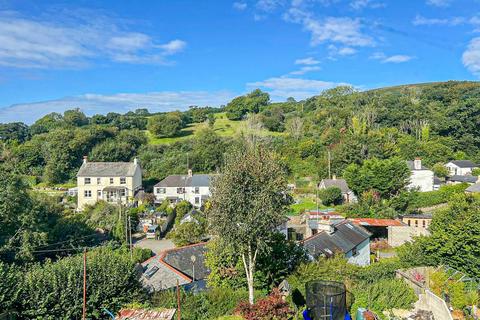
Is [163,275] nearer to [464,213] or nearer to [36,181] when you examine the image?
[464,213]

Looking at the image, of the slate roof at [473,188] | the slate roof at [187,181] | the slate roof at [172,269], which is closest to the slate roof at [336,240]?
the slate roof at [172,269]

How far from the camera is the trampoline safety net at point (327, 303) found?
39.9ft

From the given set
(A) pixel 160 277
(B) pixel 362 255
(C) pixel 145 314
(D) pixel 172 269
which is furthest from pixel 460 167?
(C) pixel 145 314

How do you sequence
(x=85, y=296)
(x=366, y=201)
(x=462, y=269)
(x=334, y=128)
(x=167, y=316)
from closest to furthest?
(x=167, y=316)
(x=85, y=296)
(x=462, y=269)
(x=366, y=201)
(x=334, y=128)

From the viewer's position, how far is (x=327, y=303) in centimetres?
1212

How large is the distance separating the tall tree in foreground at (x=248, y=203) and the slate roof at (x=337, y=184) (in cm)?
3275

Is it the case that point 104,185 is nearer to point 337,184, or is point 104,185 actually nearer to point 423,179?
point 337,184

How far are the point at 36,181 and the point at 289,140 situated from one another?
42823mm

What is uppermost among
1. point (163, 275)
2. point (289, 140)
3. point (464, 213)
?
point (289, 140)

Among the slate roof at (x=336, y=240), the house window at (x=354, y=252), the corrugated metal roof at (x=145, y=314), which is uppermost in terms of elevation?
the corrugated metal roof at (x=145, y=314)

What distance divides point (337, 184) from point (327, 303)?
1378 inches

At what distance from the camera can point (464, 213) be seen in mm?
18938

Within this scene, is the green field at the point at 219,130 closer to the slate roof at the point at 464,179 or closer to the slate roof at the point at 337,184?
the slate roof at the point at 337,184

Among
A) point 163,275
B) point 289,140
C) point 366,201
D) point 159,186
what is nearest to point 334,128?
point 289,140
